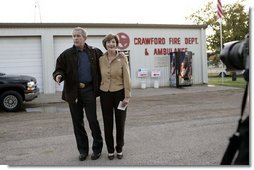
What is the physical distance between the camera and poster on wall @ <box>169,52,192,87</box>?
16.6 meters

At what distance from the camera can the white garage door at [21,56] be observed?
589 inches

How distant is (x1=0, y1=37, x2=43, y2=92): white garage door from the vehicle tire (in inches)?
213

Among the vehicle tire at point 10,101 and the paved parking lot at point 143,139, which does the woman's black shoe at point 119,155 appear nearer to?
the paved parking lot at point 143,139

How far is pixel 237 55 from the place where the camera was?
5.00 feet

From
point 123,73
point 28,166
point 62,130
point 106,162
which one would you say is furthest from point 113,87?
point 62,130

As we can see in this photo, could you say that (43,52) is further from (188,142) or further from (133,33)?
(188,142)

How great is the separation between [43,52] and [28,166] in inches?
459

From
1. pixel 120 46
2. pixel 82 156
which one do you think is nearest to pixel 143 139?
pixel 82 156

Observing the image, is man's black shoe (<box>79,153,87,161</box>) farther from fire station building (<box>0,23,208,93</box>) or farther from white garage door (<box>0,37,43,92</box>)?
white garage door (<box>0,37,43,92</box>)

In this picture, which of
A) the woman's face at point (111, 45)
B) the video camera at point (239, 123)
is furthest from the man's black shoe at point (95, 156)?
the video camera at point (239, 123)

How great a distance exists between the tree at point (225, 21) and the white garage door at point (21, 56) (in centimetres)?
889

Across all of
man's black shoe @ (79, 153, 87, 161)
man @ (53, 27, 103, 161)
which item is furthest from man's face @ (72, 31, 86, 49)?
man's black shoe @ (79, 153, 87, 161)

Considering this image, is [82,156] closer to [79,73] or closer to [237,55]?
[79,73]

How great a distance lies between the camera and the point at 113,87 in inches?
169
